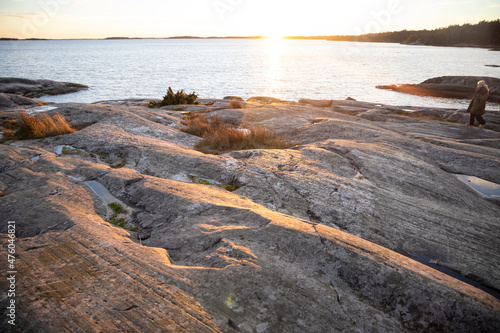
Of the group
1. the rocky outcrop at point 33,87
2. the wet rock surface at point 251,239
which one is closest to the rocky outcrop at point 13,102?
the wet rock surface at point 251,239

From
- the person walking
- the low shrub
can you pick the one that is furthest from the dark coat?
the low shrub

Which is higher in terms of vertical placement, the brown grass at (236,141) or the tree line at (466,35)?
the tree line at (466,35)

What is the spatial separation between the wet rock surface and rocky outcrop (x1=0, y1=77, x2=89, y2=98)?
37815 mm

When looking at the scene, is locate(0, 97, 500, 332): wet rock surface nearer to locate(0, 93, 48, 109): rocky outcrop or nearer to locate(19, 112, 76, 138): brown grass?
locate(19, 112, 76, 138): brown grass

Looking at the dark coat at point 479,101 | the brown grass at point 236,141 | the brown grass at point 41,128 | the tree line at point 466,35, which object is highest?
the tree line at point 466,35

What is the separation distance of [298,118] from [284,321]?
44.0ft

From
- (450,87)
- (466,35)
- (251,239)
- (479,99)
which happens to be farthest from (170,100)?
(466,35)

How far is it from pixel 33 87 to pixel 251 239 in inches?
1959

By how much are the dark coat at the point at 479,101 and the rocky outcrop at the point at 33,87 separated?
48.1 meters

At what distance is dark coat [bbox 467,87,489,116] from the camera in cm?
1436

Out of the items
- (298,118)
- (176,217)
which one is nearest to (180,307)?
(176,217)

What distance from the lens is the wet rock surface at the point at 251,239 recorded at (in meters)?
2.98

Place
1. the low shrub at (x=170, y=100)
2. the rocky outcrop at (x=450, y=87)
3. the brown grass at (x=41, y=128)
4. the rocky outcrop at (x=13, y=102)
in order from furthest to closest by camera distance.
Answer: the rocky outcrop at (x=450, y=87) < the low shrub at (x=170, y=100) < the rocky outcrop at (x=13, y=102) < the brown grass at (x=41, y=128)

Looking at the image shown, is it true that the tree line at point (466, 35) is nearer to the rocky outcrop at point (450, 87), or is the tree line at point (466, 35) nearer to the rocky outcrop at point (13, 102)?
the rocky outcrop at point (450, 87)
